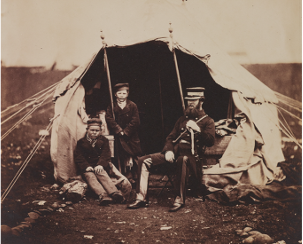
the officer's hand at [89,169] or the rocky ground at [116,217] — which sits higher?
the officer's hand at [89,169]

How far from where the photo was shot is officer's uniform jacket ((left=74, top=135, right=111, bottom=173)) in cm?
302

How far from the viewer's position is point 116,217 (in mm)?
2828

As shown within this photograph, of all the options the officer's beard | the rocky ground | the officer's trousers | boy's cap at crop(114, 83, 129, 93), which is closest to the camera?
the rocky ground

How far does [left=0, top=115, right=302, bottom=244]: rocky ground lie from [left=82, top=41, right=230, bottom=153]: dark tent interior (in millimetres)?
595

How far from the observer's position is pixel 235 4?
296cm

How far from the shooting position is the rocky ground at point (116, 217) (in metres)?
2.73

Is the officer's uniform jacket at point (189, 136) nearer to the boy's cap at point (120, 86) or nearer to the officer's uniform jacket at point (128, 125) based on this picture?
the officer's uniform jacket at point (128, 125)

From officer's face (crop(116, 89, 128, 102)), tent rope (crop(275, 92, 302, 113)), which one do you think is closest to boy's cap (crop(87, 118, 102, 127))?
officer's face (crop(116, 89, 128, 102))

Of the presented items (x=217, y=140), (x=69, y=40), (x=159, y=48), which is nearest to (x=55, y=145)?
(x=69, y=40)

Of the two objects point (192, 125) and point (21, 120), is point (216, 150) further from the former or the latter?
point (21, 120)

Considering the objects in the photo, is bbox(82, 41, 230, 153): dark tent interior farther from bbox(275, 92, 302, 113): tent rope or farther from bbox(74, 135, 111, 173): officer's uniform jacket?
bbox(275, 92, 302, 113): tent rope

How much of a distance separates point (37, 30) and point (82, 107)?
2.95 ft

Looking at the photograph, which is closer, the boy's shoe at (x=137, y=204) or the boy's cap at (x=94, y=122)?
the boy's shoe at (x=137, y=204)

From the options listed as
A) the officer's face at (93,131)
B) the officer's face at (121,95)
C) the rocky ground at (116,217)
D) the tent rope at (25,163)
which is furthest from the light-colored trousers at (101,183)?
the officer's face at (121,95)
